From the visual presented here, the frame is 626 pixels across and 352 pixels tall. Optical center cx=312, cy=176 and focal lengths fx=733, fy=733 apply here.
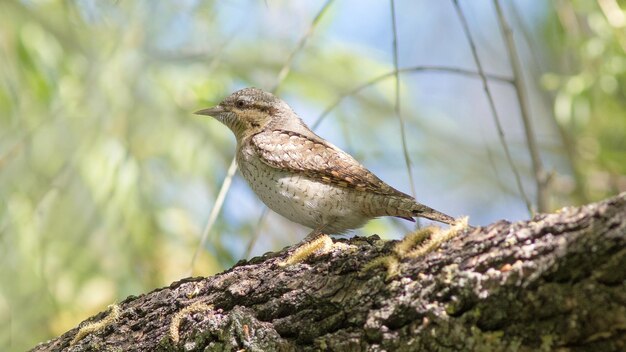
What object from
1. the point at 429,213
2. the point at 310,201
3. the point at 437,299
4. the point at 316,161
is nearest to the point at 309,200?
the point at 310,201

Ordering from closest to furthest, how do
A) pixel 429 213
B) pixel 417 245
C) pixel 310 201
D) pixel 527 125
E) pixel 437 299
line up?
pixel 437 299, pixel 417 245, pixel 429 213, pixel 527 125, pixel 310 201

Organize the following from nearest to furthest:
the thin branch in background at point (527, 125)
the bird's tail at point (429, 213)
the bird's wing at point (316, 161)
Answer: the bird's tail at point (429, 213) < the thin branch in background at point (527, 125) < the bird's wing at point (316, 161)

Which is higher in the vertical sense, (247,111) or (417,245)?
(247,111)

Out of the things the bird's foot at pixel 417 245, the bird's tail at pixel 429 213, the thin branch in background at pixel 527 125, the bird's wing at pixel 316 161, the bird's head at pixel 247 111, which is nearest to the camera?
the bird's foot at pixel 417 245

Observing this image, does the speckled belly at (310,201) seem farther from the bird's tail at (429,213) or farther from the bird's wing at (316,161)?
the bird's tail at (429,213)

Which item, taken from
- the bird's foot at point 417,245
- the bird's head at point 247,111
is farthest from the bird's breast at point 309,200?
the bird's foot at point 417,245

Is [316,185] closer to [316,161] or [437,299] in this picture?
[316,161]

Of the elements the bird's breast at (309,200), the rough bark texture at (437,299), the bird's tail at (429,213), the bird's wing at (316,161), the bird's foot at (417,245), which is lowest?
the rough bark texture at (437,299)
